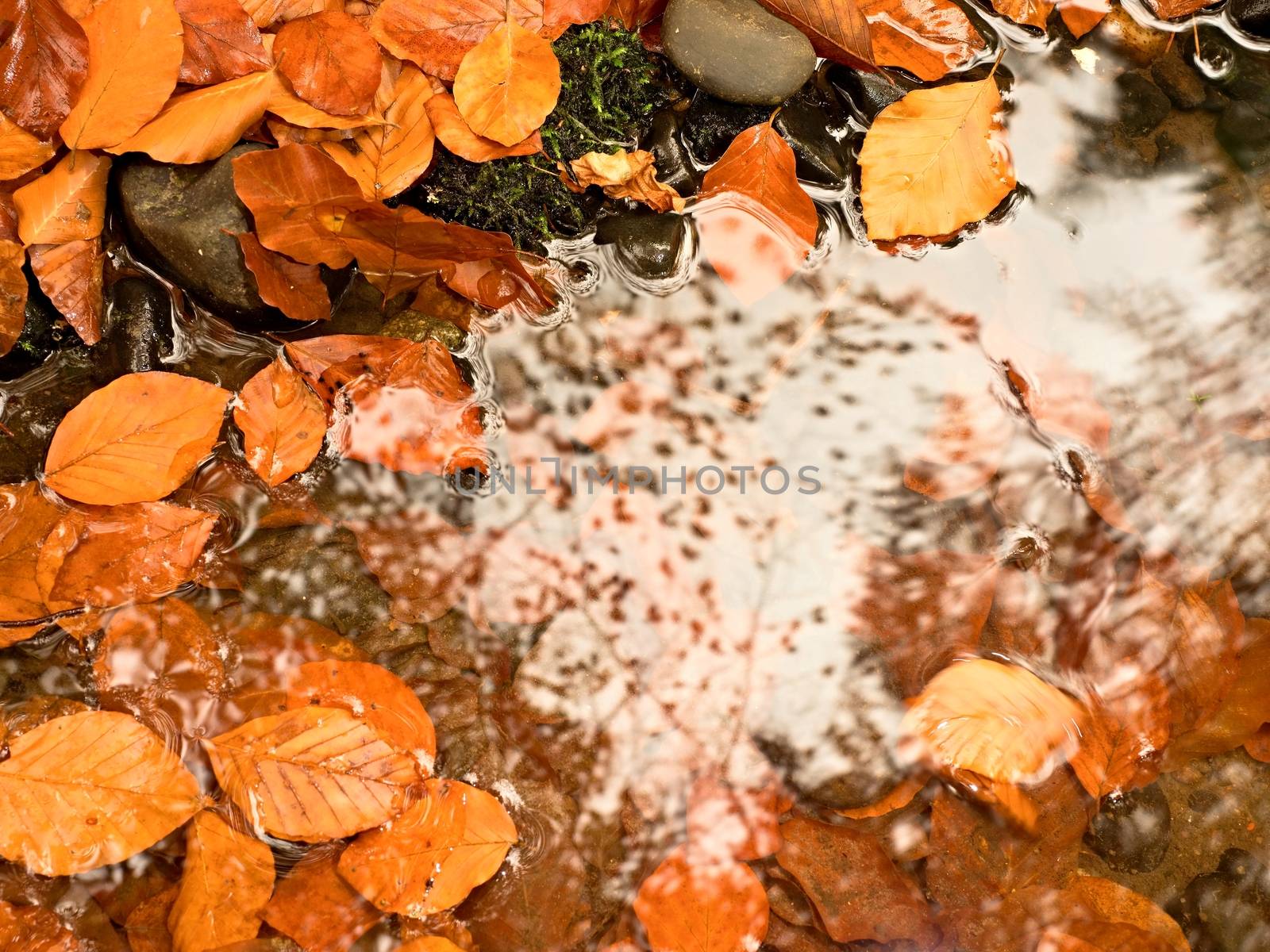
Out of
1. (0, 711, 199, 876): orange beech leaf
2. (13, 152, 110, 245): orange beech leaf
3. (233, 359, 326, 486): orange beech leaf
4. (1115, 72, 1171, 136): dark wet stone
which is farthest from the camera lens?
(1115, 72, 1171, 136): dark wet stone

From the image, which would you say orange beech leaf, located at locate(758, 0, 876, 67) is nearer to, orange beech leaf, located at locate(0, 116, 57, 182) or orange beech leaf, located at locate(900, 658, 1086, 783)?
orange beech leaf, located at locate(900, 658, 1086, 783)

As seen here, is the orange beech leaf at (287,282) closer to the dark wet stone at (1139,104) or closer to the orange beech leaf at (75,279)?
the orange beech leaf at (75,279)

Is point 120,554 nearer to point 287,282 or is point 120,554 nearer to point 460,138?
point 287,282

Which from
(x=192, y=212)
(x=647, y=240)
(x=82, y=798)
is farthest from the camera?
(x=647, y=240)

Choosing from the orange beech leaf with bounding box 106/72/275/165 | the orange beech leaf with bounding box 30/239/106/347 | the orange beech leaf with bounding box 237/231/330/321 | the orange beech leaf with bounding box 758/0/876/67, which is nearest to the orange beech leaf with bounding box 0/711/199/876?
the orange beech leaf with bounding box 30/239/106/347

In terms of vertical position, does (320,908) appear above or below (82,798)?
below

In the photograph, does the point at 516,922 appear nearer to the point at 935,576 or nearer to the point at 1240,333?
the point at 935,576

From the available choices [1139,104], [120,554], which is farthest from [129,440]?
[1139,104]
